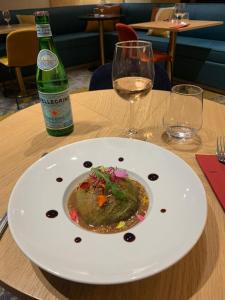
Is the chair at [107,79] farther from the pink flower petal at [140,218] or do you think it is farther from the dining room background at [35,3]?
the dining room background at [35,3]

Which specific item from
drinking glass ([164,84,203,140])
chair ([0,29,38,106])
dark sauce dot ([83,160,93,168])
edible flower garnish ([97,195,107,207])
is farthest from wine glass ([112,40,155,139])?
chair ([0,29,38,106])

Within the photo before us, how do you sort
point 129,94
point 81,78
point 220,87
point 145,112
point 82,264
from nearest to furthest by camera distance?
point 82,264
point 129,94
point 145,112
point 220,87
point 81,78

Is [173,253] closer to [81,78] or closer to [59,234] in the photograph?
[59,234]

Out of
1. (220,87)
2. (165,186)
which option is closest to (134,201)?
(165,186)

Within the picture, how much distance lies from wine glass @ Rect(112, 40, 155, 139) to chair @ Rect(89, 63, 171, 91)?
0.56 meters

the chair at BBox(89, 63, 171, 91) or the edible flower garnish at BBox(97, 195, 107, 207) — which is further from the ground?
the edible flower garnish at BBox(97, 195, 107, 207)

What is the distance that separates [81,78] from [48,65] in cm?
321

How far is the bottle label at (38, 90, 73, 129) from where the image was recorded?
0.70 metres

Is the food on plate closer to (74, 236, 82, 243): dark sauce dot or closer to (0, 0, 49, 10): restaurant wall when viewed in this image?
(74, 236, 82, 243): dark sauce dot

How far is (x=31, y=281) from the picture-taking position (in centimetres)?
41

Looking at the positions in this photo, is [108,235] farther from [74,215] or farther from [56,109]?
[56,109]

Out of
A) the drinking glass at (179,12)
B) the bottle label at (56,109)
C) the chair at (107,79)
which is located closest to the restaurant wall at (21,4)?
the drinking glass at (179,12)

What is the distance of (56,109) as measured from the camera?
0.71m

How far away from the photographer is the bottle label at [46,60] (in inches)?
28.7
